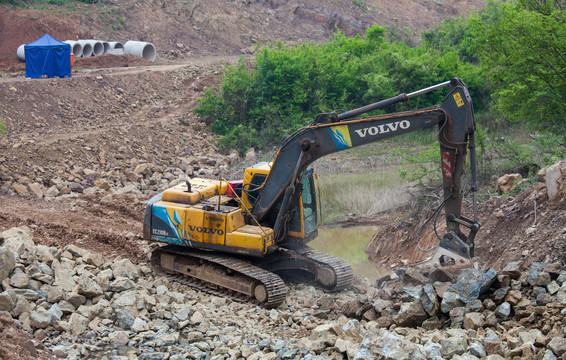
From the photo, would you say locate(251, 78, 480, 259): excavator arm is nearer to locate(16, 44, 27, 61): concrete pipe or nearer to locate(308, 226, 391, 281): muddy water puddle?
locate(308, 226, 391, 281): muddy water puddle

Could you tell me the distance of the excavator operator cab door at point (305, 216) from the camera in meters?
11.1

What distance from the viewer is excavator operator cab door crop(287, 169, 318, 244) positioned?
11.1m

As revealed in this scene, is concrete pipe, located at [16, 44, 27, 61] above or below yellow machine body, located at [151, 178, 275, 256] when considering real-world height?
below

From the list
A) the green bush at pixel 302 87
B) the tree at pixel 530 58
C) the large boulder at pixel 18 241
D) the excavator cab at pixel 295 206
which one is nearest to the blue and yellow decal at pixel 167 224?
the excavator cab at pixel 295 206

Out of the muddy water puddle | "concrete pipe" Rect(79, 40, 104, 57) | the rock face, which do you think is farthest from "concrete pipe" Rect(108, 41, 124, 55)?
the rock face

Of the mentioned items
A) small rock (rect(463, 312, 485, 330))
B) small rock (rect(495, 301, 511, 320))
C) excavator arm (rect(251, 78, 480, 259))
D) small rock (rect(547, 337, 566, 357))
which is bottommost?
small rock (rect(463, 312, 485, 330))

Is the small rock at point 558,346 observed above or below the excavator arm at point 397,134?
below

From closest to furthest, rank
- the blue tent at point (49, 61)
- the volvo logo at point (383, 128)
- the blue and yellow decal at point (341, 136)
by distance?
1. the volvo logo at point (383, 128)
2. the blue and yellow decal at point (341, 136)
3. the blue tent at point (49, 61)

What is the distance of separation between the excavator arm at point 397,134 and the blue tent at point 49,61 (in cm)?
1864

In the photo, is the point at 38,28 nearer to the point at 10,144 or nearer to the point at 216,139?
the point at 216,139

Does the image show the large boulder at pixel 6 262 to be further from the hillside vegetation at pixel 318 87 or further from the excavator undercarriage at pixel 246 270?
the hillside vegetation at pixel 318 87

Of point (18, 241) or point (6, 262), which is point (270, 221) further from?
point (6, 262)

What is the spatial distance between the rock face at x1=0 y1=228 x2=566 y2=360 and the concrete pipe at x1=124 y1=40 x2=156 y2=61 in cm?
2417

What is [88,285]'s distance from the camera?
30.8 feet
